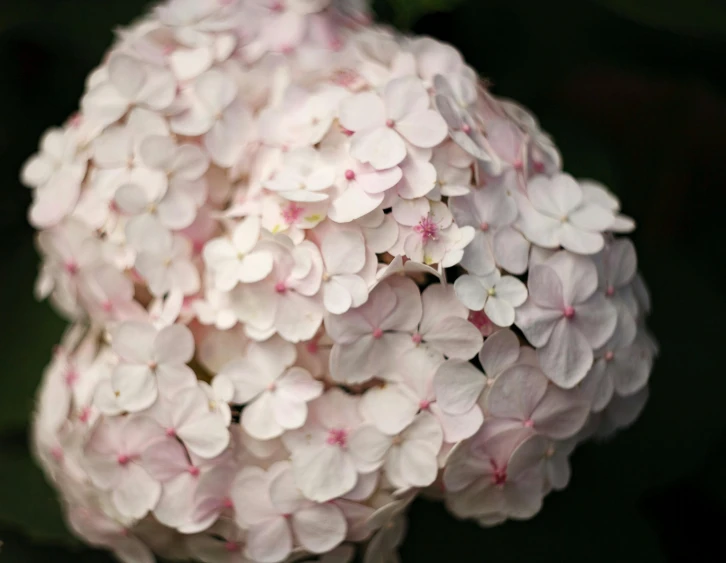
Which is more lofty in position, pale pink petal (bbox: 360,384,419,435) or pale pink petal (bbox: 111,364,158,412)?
pale pink petal (bbox: 360,384,419,435)

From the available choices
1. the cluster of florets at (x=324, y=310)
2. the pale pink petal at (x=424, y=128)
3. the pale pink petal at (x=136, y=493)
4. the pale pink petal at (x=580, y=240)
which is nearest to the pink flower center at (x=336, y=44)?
the cluster of florets at (x=324, y=310)

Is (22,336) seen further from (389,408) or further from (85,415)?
(389,408)

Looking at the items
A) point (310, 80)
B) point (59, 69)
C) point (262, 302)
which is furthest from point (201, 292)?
point (59, 69)

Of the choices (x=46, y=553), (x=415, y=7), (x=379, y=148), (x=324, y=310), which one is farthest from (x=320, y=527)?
(x=415, y=7)

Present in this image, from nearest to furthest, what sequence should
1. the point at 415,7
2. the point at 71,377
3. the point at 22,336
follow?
the point at 71,377 < the point at 415,7 < the point at 22,336

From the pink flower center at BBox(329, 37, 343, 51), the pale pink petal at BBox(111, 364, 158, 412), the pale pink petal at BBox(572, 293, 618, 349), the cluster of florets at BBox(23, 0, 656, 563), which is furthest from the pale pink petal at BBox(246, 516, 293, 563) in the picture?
the pink flower center at BBox(329, 37, 343, 51)

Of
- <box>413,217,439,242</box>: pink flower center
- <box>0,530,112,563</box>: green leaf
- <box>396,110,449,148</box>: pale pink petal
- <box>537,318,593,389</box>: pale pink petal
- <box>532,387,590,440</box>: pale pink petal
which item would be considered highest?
<box>396,110,449,148</box>: pale pink petal

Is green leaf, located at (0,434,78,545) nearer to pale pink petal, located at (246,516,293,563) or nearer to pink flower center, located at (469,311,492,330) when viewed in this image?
pale pink petal, located at (246,516,293,563)

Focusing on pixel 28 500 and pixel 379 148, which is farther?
pixel 28 500
